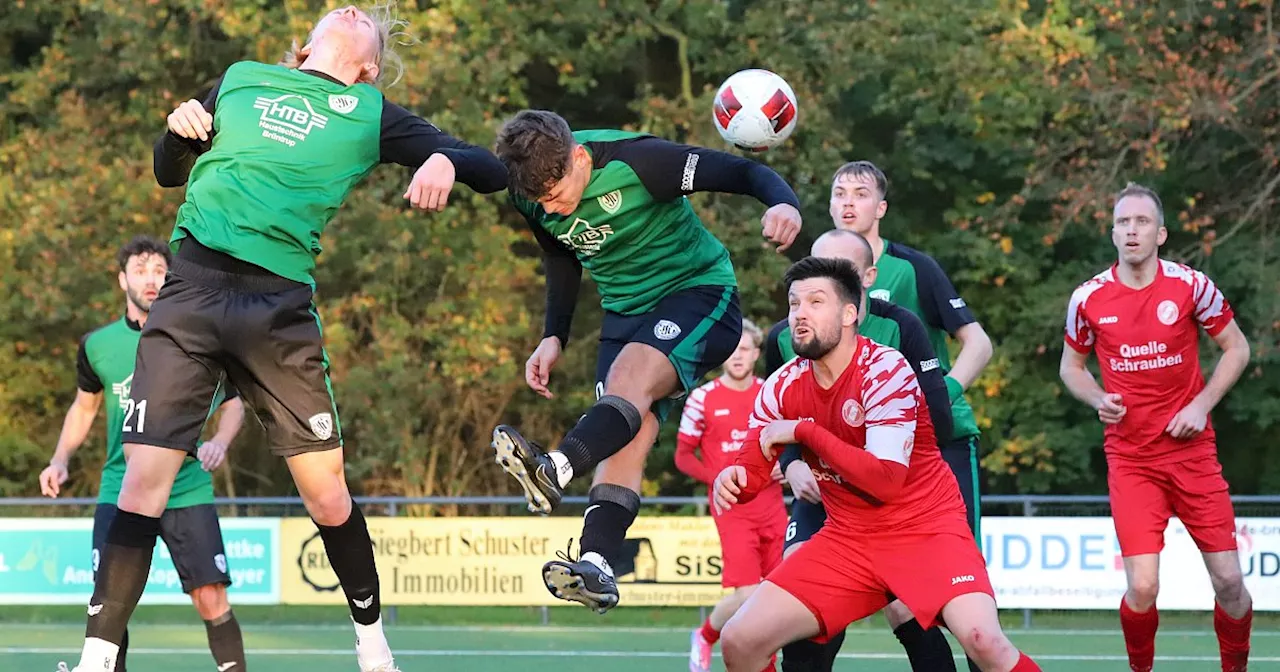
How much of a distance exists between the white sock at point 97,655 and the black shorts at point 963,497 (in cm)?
301

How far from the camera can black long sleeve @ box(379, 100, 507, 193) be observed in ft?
17.8

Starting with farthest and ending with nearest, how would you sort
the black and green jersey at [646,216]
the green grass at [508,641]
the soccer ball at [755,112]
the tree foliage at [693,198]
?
the tree foliage at [693,198] → the green grass at [508,641] → the soccer ball at [755,112] → the black and green jersey at [646,216]

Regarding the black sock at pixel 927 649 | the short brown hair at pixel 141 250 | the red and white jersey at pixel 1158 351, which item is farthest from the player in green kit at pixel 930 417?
the short brown hair at pixel 141 250

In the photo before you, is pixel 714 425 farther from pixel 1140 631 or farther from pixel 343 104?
pixel 343 104

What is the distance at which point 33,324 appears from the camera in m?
20.7

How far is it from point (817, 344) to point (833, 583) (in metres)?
0.89

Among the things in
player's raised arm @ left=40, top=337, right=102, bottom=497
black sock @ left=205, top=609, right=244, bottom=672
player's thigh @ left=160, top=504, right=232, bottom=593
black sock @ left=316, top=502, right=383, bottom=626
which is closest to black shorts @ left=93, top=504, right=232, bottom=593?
player's thigh @ left=160, top=504, right=232, bottom=593

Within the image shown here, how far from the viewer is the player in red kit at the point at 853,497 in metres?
5.83

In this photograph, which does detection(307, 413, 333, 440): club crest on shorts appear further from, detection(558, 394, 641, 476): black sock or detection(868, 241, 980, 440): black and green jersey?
detection(868, 241, 980, 440): black and green jersey

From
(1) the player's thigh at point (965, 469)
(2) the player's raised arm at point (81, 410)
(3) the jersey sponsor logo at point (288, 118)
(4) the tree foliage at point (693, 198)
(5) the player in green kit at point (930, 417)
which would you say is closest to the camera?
(3) the jersey sponsor logo at point (288, 118)

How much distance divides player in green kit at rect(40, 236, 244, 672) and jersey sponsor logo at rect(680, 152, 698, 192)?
3291 millimetres

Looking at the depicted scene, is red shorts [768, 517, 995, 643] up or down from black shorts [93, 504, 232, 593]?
up

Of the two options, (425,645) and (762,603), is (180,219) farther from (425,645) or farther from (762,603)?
(425,645)

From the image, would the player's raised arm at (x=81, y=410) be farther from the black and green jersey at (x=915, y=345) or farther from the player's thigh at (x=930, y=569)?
the player's thigh at (x=930, y=569)
